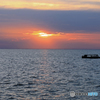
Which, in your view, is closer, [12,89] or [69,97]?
[69,97]

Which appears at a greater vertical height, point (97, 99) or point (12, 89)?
point (12, 89)

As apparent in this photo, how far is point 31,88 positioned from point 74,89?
27.2 feet

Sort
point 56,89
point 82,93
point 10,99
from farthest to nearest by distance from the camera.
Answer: point 56,89 → point 82,93 → point 10,99

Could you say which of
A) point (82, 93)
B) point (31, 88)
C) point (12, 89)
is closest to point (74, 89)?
point (82, 93)

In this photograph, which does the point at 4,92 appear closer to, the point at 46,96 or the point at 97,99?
the point at 46,96

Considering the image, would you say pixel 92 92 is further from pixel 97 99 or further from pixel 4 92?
pixel 4 92

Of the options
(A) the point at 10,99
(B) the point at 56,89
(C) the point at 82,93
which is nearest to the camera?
(A) the point at 10,99

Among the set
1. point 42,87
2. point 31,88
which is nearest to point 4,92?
point 31,88

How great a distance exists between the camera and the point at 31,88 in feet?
111

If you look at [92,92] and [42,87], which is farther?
[42,87]

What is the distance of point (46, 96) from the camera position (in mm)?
28688

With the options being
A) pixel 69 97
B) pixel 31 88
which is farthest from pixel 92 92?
pixel 31 88

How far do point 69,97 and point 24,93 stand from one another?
7.87 meters

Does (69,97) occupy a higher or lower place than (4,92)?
lower
